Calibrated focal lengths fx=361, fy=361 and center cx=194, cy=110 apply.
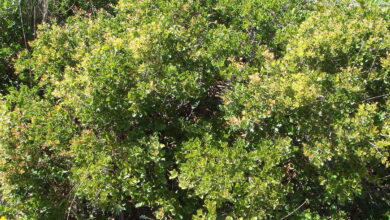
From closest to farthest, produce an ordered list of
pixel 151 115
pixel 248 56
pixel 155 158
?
pixel 155 158, pixel 151 115, pixel 248 56

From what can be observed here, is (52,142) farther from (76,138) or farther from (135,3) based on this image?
(135,3)

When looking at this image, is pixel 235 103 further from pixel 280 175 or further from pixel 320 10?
pixel 320 10

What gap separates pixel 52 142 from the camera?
109 inches

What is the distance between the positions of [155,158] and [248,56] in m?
1.41

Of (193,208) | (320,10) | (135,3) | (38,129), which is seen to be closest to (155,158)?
(193,208)

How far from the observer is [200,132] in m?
2.84

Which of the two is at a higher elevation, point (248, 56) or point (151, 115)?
point (248, 56)

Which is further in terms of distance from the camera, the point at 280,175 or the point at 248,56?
the point at 248,56

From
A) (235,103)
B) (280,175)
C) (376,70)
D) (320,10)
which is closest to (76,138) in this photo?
(235,103)

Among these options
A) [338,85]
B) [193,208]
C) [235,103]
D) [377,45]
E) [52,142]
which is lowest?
[193,208]

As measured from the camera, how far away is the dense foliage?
8.55 ft

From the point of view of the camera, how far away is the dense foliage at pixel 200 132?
2.61 m

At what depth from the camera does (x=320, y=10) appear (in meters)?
4.07

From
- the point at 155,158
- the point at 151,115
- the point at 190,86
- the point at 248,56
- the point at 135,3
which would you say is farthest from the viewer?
the point at 135,3
